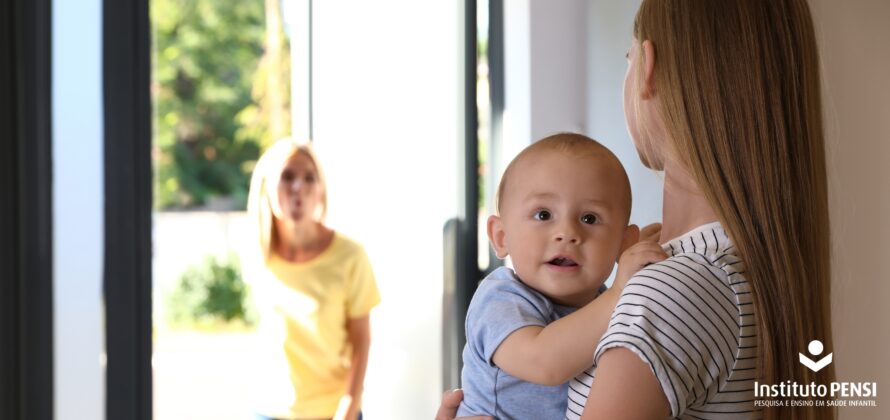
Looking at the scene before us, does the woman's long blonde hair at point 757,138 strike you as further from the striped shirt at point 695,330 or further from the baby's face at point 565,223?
the baby's face at point 565,223

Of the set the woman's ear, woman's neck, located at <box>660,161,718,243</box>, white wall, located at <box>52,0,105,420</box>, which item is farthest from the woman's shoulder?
the woman's ear

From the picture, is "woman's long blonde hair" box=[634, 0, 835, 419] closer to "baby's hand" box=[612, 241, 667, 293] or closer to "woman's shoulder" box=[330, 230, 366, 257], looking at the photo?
"baby's hand" box=[612, 241, 667, 293]

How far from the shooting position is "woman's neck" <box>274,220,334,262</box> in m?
3.11

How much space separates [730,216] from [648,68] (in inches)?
8.4

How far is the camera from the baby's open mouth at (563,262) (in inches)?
50.5

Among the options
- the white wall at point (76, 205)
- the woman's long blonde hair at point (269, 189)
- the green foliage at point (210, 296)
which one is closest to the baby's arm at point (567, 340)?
the white wall at point (76, 205)

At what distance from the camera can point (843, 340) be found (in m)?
2.44

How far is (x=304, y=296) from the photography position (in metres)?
3.03

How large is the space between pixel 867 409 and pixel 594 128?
117 centimetres

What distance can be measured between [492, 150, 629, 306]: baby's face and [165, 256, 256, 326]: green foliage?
9.18m

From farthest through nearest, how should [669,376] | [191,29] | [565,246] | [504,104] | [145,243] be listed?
[191,29] < [504,104] < [145,243] < [565,246] < [669,376]

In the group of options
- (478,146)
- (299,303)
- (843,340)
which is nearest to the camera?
(843,340)

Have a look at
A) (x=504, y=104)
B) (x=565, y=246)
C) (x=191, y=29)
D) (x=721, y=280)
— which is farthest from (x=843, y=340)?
(x=191, y=29)

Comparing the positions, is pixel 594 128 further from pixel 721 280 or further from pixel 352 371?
pixel 721 280
